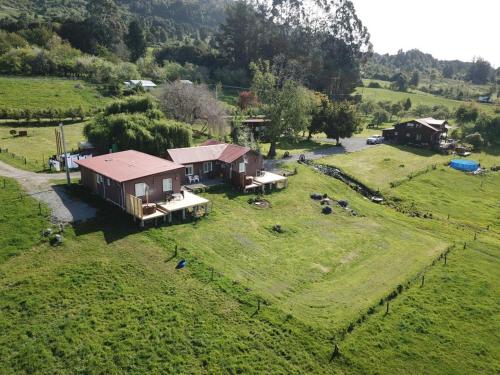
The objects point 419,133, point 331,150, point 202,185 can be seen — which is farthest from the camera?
point 419,133

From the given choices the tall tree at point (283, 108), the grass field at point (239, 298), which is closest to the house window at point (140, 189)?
the grass field at point (239, 298)

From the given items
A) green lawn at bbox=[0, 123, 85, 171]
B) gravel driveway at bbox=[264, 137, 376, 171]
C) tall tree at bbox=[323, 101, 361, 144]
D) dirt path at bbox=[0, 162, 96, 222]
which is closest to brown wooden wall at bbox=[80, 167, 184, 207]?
dirt path at bbox=[0, 162, 96, 222]

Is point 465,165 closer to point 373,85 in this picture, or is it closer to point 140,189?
point 140,189

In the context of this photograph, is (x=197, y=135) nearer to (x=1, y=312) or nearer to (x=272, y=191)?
(x=272, y=191)

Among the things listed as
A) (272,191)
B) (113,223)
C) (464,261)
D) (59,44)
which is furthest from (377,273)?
(59,44)

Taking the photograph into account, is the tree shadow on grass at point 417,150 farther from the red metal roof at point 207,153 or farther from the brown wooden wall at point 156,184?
the brown wooden wall at point 156,184

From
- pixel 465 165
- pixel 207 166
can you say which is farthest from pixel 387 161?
pixel 207 166

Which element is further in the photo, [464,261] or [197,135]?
[197,135]
